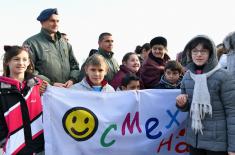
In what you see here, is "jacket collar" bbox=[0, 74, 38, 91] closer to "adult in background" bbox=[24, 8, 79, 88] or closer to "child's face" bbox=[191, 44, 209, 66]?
"adult in background" bbox=[24, 8, 79, 88]

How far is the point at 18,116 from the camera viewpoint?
151 inches

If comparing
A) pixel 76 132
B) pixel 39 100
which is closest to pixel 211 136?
pixel 76 132

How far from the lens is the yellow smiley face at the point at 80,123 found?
13.6ft

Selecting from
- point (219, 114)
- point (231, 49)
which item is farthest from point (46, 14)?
point (219, 114)

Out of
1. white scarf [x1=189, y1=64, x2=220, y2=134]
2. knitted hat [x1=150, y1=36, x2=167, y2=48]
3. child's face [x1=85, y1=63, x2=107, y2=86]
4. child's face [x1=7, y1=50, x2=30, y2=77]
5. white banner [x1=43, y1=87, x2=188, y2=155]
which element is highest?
knitted hat [x1=150, y1=36, x2=167, y2=48]

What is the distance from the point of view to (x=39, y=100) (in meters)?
4.06

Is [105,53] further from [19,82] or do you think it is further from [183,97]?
[183,97]

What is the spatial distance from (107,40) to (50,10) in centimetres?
114

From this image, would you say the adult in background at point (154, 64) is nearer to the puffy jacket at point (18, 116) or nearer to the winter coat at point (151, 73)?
the winter coat at point (151, 73)

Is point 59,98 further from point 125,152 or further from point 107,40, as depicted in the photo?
point 107,40

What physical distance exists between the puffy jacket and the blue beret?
4.75 ft

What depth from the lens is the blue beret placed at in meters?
→ 5.10

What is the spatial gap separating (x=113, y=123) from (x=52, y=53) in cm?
147

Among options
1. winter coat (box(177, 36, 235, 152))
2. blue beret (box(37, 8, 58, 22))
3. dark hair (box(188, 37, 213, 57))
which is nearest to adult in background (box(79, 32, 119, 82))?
blue beret (box(37, 8, 58, 22))
